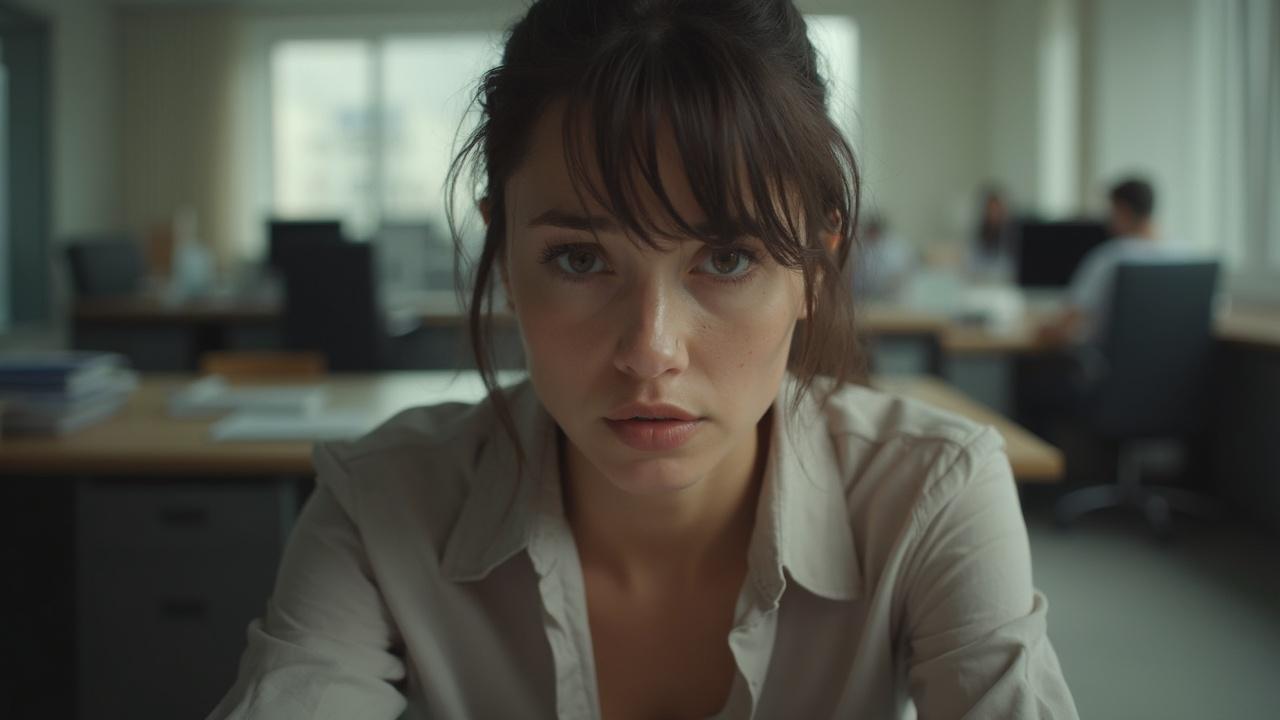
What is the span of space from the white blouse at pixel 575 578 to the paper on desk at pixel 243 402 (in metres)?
1.10

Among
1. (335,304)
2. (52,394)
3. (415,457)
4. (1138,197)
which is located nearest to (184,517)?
(52,394)

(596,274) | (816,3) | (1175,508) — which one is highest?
(816,3)

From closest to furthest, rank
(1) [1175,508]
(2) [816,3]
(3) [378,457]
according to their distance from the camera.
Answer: (3) [378,457] < (2) [816,3] < (1) [1175,508]

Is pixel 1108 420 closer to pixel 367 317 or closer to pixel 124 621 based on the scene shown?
pixel 367 317

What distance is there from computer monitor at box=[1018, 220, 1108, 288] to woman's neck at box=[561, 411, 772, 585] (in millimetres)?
4187

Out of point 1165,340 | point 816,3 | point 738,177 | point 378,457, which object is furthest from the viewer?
point 1165,340

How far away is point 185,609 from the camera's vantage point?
5.99ft

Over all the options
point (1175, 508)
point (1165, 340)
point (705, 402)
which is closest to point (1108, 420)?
point (1165, 340)

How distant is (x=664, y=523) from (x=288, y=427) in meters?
1.09

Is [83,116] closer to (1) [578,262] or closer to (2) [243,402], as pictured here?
(2) [243,402]

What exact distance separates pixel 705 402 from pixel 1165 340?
3430 millimetres

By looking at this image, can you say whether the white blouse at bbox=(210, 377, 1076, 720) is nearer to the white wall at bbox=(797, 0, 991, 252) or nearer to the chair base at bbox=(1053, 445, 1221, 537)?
the chair base at bbox=(1053, 445, 1221, 537)

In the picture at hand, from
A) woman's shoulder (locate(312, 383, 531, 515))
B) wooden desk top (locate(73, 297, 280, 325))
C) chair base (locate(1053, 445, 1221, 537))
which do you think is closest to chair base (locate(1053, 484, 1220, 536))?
chair base (locate(1053, 445, 1221, 537))

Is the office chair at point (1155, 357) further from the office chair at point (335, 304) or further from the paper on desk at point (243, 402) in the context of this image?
the paper on desk at point (243, 402)
